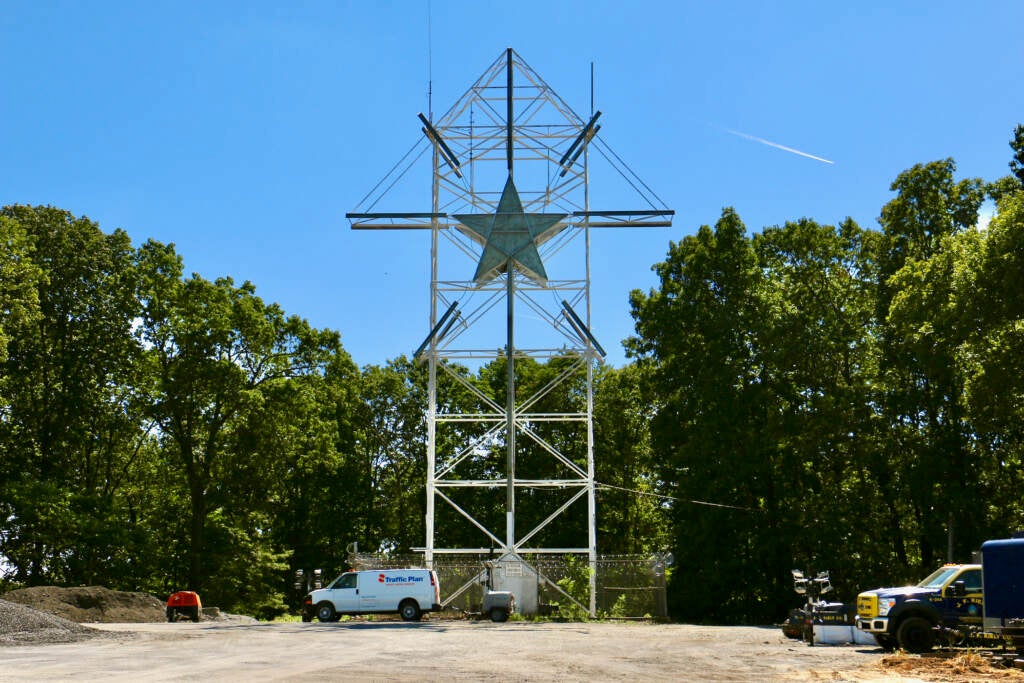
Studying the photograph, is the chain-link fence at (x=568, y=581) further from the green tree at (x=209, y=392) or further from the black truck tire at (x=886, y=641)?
the black truck tire at (x=886, y=641)

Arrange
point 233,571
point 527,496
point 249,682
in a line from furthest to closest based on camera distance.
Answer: point 527,496, point 233,571, point 249,682

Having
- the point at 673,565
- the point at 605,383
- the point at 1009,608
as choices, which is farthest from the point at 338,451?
the point at 1009,608

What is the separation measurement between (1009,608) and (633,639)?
1029 centimetres

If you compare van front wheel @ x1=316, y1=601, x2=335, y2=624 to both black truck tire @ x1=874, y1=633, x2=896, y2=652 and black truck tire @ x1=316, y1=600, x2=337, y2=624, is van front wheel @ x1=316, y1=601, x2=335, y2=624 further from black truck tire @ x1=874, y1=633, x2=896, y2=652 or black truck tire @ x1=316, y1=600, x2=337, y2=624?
black truck tire @ x1=874, y1=633, x2=896, y2=652

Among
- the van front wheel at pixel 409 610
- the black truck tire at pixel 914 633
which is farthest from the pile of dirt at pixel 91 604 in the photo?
the black truck tire at pixel 914 633

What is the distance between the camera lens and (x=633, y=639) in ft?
90.0

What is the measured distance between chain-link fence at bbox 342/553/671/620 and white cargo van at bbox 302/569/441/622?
2134 mm

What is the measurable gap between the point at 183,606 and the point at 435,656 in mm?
19773

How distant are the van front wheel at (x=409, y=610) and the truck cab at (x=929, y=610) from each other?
1843 centimetres

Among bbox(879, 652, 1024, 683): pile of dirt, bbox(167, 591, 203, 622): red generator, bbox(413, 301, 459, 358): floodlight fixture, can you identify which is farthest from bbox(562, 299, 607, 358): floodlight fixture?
bbox(879, 652, 1024, 683): pile of dirt

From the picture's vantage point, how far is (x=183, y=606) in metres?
37.5

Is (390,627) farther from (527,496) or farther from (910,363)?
(527,496)

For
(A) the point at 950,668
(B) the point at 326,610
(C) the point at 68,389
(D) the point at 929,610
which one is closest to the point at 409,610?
(B) the point at 326,610

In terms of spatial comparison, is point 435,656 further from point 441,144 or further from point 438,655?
point 441,144
